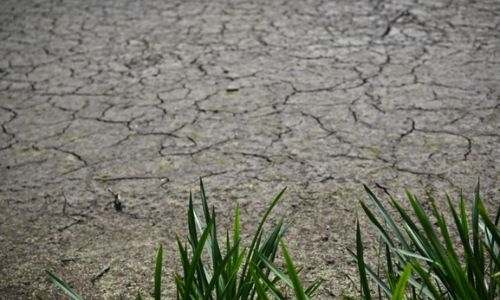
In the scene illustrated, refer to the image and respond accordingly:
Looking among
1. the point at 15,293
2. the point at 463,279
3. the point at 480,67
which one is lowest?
the point at 15,293

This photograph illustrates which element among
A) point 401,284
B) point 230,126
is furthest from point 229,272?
point 230,126

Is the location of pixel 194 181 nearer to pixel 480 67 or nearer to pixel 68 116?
pixel 68 116

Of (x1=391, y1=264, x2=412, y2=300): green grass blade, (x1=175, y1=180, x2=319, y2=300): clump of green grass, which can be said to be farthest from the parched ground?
(x1=391, y1=264, x2=412, y2=300): green grass blade

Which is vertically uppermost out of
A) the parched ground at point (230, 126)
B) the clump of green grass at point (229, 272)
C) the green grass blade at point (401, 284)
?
the green grass blade at point (401, 284)

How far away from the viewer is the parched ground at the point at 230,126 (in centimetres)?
158

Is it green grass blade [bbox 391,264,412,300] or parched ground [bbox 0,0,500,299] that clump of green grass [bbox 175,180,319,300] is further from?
parched ground [bbox 0,0,500,299]

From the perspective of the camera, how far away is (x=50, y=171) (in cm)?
196

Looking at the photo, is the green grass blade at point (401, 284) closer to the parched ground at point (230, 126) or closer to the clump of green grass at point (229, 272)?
the clump of green grass at point (229, 272)

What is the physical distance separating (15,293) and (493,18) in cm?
289

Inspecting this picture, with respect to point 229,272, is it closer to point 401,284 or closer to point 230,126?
point 401,284

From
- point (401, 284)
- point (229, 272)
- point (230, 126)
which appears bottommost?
point (230, 126)

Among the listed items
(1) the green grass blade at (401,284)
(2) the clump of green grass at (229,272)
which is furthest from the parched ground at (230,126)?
(1) the green grass blade at (401,284)

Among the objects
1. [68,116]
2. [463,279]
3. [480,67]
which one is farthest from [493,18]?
[463,279]

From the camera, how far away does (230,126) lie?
221 centimetres
